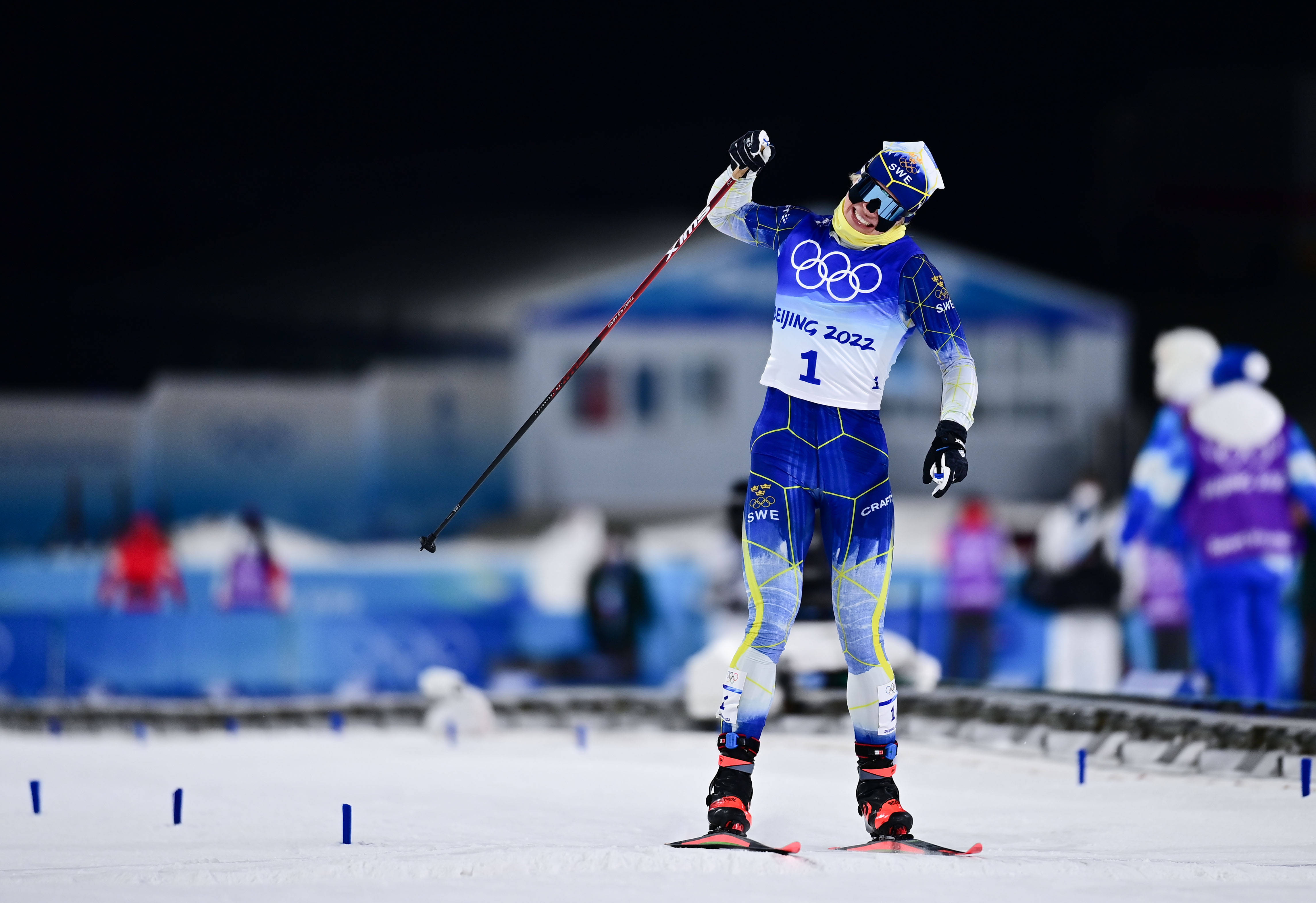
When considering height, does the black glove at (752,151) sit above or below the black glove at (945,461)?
above

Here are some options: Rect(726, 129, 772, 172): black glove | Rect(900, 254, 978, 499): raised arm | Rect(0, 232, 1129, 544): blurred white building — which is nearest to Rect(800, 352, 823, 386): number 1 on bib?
Rect(900, 254, 978, 499): raised arm

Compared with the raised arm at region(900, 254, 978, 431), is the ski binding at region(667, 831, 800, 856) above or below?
below

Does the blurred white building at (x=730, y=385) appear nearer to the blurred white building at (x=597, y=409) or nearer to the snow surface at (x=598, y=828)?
the blurred white building at (x=597, y=409)

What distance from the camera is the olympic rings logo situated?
4.48 meters

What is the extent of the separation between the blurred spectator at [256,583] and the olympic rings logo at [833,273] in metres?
10.4

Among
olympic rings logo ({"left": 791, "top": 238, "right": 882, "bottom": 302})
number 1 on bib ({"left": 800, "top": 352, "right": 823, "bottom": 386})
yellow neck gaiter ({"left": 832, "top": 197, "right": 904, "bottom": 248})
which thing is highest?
yellow neck gaiter ({"left": 832, "top": 197, "right": 904, "bottom": 248})

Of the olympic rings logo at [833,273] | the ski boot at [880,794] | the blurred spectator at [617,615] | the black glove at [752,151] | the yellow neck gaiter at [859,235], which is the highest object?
the black glove at [752,151]

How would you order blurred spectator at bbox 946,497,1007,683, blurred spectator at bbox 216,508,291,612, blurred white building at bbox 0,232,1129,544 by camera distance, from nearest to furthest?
1. blurred spectator at bbox 946,497,1007,683
2. blurred spectator at bbox 216,508,291,612
3. blurred white building at bbox 0,232,1129,544

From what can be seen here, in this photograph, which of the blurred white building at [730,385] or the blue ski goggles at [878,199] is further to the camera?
the blurred white building at [730,385]

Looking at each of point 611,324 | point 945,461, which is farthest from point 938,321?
point 611,324

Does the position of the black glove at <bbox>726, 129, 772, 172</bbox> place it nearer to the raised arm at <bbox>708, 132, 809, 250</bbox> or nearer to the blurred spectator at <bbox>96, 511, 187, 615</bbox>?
the raised arm at <bbox>708, 132, 809, 250</bbox>

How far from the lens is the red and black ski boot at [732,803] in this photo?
159 inches

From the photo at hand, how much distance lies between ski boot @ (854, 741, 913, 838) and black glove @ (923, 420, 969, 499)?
0.72m

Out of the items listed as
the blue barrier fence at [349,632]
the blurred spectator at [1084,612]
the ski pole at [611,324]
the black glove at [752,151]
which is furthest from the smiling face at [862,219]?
the blurred spectator at [1084,612]
